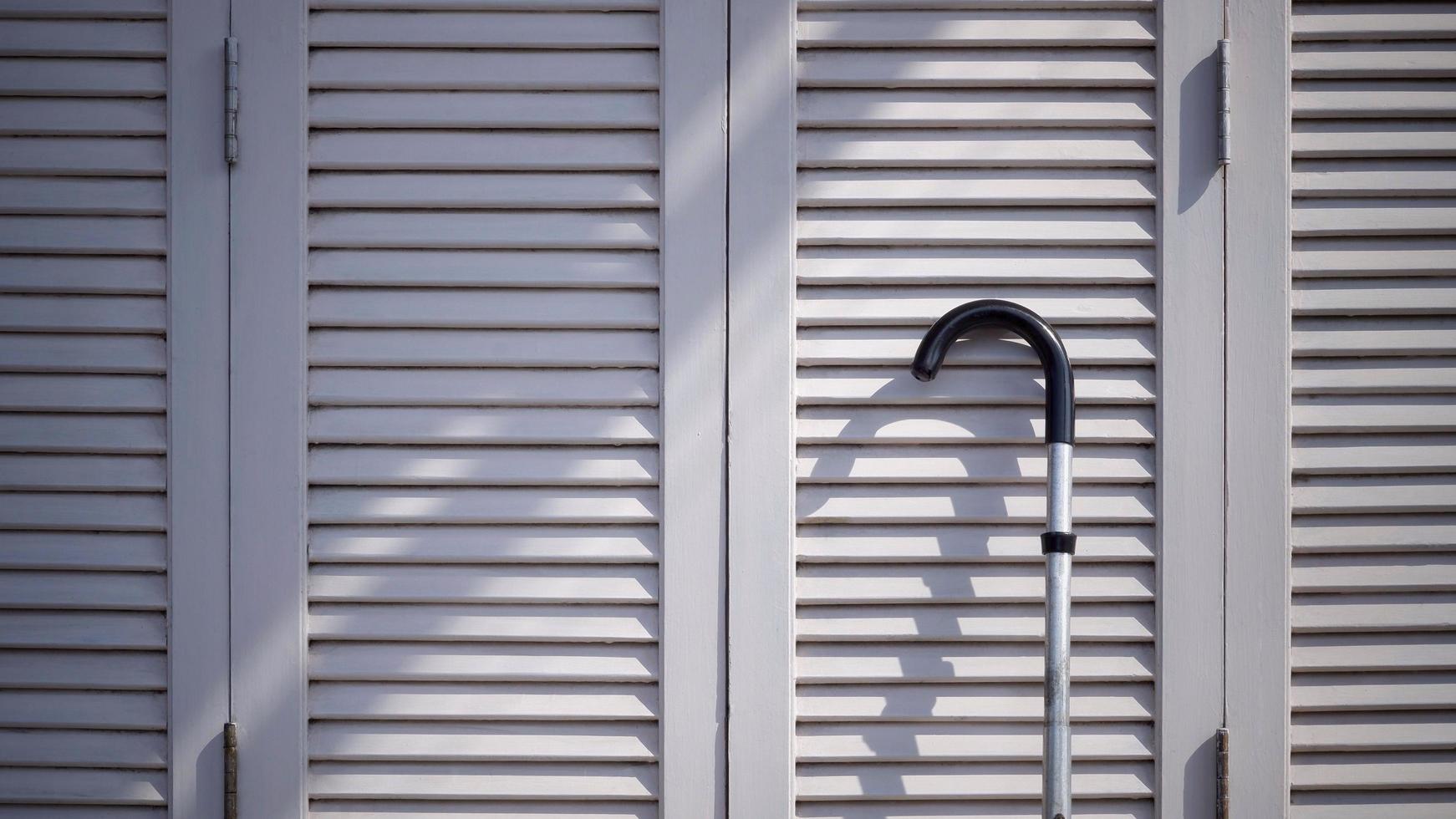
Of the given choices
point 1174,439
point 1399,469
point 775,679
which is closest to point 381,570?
point 775,679

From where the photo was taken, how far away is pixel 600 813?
4.97 ft

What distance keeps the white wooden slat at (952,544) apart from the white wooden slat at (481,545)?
0.86 feet

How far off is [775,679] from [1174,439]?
711 millimetres

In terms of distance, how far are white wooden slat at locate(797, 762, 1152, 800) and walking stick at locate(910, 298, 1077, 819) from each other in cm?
9

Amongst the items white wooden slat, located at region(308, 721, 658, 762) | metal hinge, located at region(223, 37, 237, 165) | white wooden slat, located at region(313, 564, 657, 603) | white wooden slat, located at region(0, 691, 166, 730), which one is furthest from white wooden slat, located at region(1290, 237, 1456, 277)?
white wooden slat, located at region(0, 691, 166, 730)

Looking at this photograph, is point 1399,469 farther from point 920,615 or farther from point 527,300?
point 527,300

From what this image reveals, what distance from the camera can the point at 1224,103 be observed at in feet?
4.93

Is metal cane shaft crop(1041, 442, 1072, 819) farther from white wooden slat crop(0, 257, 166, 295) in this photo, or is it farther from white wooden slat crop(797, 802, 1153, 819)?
white wooden slat crop(0, 257, 166, 295)

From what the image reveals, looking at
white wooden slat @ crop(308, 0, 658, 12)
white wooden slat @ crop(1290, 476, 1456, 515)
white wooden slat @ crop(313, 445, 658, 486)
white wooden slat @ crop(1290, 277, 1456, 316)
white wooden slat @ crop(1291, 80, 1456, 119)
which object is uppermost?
white wooden slat @ crop(308, 0, 658, 12)

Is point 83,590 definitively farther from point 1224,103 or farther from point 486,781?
point 1224,103

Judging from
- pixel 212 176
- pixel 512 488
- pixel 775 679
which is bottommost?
pixel 775 679

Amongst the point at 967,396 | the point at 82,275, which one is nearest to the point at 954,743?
the point at 967,396

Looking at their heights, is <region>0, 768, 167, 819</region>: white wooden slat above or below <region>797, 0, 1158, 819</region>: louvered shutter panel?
below

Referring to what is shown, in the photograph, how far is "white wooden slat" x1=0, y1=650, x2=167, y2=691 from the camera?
4.97 ft
